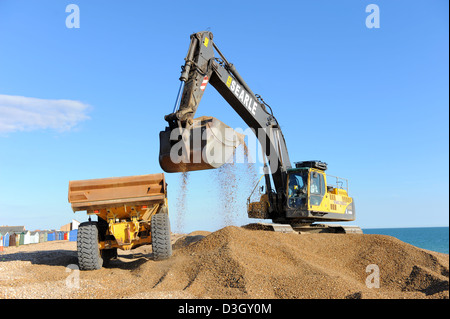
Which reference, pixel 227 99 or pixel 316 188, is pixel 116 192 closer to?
pixel 227 99

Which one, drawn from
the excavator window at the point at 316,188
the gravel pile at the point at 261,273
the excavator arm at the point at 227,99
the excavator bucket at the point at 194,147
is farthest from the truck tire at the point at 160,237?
the excavator window at the point at 316,188

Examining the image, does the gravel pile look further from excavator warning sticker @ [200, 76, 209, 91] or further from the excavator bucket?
excavator warning sticker @ [200, 76, 209, 91]

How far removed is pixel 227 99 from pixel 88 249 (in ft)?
18.7

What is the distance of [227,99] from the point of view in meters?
11.7

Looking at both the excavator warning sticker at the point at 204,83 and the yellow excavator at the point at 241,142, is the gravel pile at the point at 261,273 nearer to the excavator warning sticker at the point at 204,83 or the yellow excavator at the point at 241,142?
the yellow excavator at the point at 241,142

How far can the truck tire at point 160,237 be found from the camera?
9.67 meters

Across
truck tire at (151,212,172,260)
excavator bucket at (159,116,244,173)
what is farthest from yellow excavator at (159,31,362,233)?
truck tire at (151,212,172,260)

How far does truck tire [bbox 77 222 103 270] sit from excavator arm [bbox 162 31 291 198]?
3.34m

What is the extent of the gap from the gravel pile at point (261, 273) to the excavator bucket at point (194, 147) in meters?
2.05

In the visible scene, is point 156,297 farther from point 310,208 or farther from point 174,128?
point 310,208

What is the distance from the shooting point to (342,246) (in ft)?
33.6

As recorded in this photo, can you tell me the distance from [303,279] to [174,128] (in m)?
4.38

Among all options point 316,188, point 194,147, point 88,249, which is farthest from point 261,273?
point 316,188
